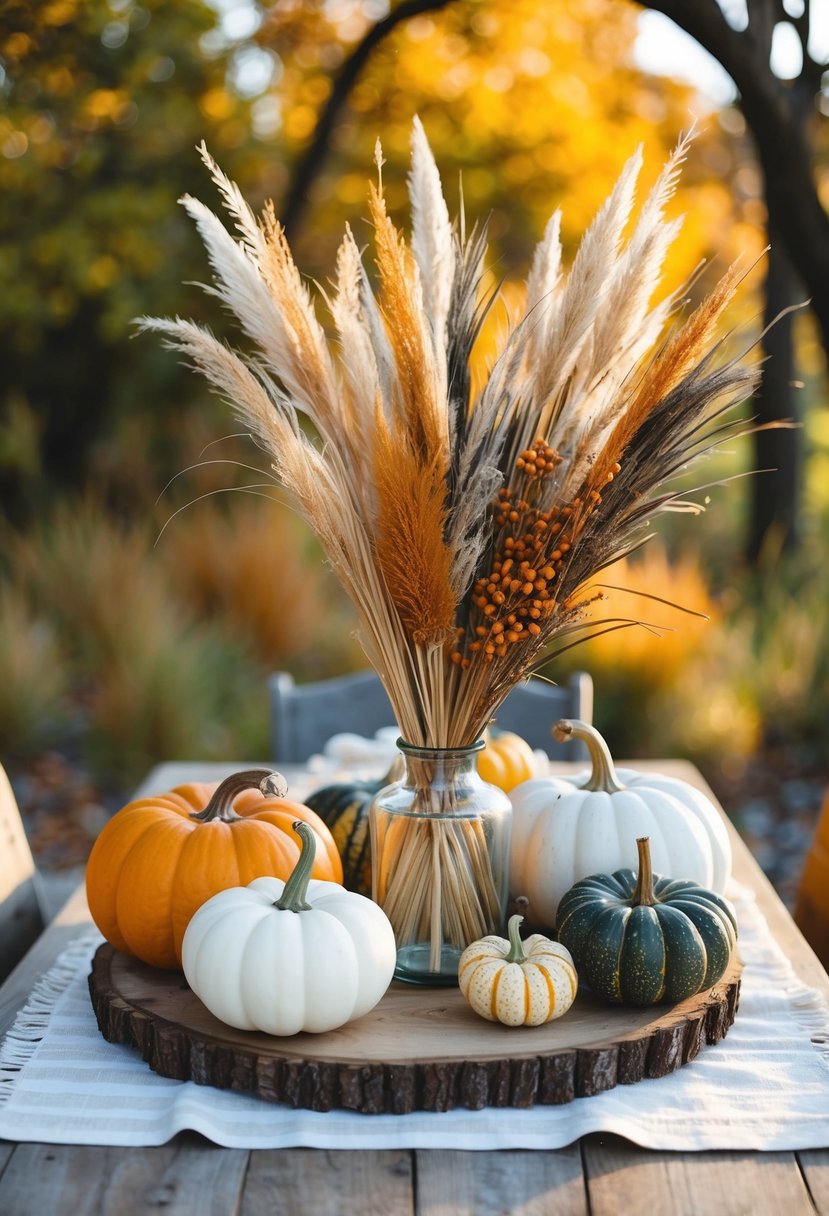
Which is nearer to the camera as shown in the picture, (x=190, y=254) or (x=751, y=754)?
(x=751, y=754)

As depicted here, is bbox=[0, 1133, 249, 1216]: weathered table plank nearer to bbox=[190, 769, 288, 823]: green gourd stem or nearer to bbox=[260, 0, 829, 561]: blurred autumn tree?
bbox=[190, 769, 288, 823]: green gourd stem

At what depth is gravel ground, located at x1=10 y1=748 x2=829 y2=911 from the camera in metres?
4.20

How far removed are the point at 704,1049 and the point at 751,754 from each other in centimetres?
357

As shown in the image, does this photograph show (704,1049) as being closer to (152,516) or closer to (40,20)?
(40,20)

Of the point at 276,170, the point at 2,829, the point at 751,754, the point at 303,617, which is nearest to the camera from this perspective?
the point at 2,829

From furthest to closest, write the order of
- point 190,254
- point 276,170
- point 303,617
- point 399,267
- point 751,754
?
1. point 276,170
2. point 190,254
3. point 303,617
4. point 751,754
5. point 399,267

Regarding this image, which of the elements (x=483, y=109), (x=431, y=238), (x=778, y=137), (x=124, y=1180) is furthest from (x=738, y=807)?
(x=483, y=109)

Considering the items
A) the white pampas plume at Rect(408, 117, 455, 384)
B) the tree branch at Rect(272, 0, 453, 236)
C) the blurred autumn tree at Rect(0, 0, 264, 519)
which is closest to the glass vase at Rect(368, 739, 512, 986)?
the white pampas plume at Rect(408, 117, 455, 384)

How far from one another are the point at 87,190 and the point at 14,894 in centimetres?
467

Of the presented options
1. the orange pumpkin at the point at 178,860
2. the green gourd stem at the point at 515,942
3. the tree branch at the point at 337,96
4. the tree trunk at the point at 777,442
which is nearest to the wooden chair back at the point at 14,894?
the orange pumpkin at the point at 178,860

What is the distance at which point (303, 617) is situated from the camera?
571 centimetres

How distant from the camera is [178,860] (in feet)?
4.76

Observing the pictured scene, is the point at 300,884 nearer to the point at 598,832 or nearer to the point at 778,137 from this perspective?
the point at 598,832

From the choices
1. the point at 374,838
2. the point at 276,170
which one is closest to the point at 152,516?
the point at 276,170
